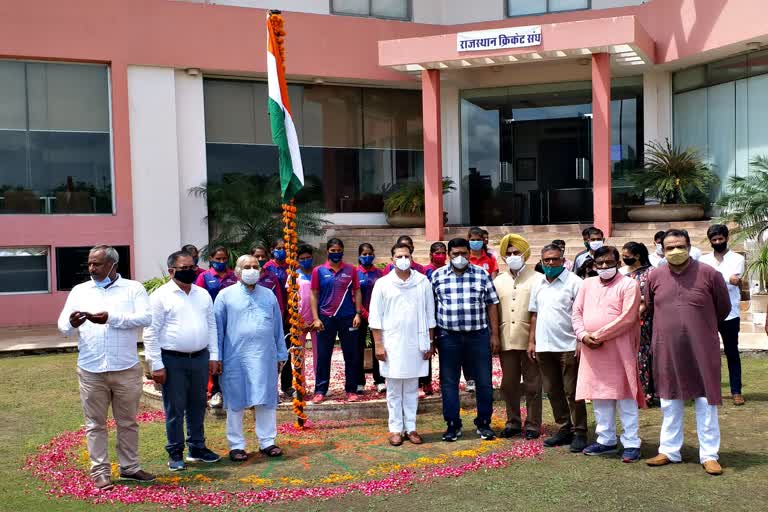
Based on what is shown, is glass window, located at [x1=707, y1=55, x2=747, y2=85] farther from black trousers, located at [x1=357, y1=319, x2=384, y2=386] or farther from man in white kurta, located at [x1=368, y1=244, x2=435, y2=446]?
man in white kurta, located at [x1=368, y1=244, x2=435, y2=446]

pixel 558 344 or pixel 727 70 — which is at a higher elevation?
pixel 727 70

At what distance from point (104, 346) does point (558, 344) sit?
382 centimetres

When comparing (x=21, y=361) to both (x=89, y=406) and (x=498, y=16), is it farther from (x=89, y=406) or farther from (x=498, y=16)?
(x=498, y=16)

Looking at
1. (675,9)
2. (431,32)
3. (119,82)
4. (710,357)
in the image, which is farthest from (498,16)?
(710,357)

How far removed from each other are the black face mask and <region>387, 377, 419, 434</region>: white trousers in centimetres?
206

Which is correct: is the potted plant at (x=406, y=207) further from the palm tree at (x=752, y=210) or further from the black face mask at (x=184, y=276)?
the black face mask at (x=184, y=276)

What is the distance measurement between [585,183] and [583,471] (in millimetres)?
14784

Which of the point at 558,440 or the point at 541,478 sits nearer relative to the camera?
the point at 541,478

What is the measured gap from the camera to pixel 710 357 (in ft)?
21.0

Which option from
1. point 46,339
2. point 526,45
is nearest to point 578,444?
point 46,339

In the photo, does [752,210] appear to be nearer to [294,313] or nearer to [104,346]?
[294,313]

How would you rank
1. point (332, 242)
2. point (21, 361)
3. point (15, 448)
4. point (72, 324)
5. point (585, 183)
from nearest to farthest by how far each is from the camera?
point (72, 324) → point (15, 448) → point (332, 242) → point (21, 361) → point (585, 183)

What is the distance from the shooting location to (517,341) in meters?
7.59

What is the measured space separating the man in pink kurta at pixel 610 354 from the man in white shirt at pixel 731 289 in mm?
2290
